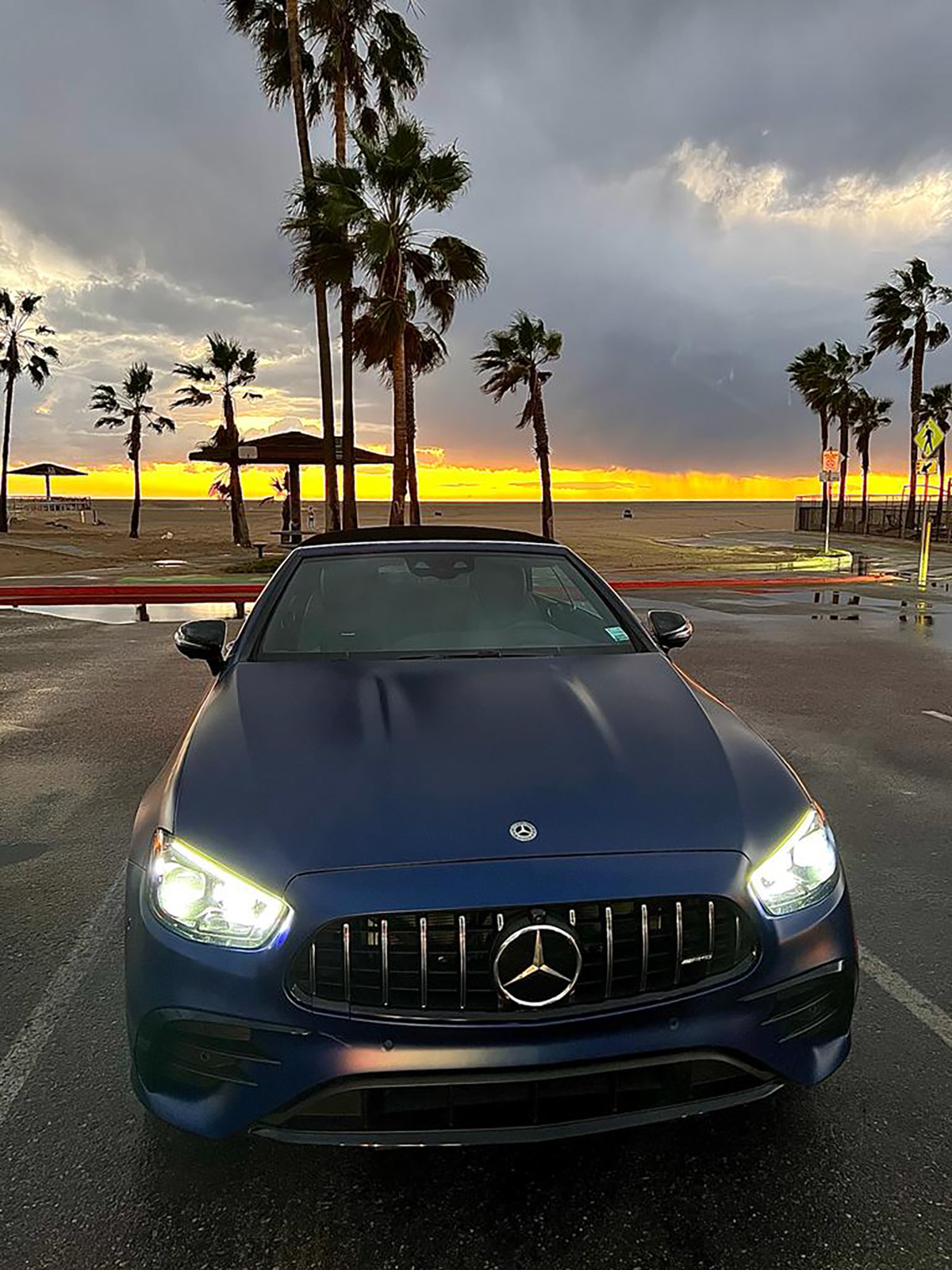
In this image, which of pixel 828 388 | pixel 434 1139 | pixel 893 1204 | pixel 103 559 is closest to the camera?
pixel 434 1139

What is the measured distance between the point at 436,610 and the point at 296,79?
2282 cm

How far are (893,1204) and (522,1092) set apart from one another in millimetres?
934

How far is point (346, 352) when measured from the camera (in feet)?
71.5

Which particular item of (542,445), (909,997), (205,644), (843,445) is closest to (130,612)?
(205,644)

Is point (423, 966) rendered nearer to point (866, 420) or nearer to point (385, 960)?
point (385, 960)

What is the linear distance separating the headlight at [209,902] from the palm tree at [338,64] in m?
20.1

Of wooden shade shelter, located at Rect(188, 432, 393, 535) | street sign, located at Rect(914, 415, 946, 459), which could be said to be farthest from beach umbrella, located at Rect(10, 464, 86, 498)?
street sign, located at Rect(914, 415, 946, 459)

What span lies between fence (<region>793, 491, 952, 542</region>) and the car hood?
122ft

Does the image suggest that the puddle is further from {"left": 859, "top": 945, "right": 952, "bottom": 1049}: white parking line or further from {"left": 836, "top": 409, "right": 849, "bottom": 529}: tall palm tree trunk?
{"left": 836, "top": 409, "right": 849, "bottom": 529}: tall palm tree trunk

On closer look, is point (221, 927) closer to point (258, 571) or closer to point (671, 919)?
point (671, 919)

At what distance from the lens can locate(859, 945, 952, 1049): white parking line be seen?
109 inches

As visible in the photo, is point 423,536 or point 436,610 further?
point 423,536

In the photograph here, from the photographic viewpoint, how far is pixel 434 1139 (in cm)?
185

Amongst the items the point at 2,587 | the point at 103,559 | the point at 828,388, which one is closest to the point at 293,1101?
the point at 2,587
